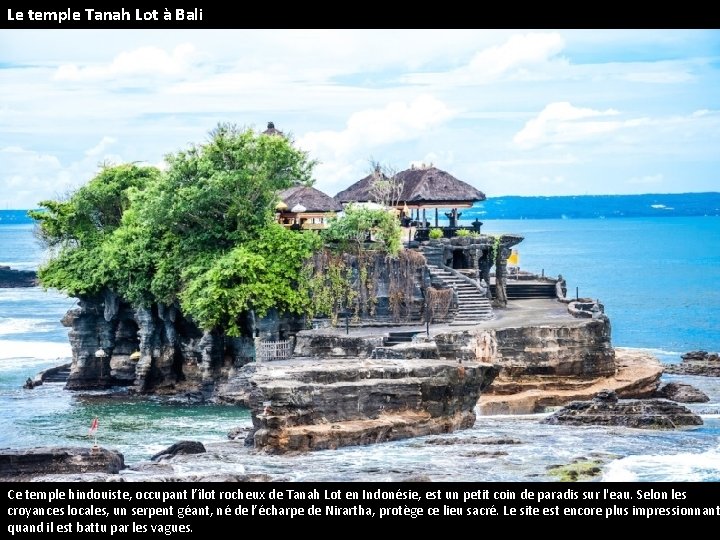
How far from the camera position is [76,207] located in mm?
72750

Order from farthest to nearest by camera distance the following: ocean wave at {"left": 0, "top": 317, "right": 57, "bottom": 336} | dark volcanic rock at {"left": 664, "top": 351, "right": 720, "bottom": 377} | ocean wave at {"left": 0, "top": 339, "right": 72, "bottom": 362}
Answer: ocean wave at {"left": 0, "top": 317, "right": 57, "bottom": 336} → ocean wave at {"left": 0, "top": 339, "right": 72, "bottom": 362} → dark volcanic rock at {"left": 664, "top": 351, "right": 720, "bottom": 377}

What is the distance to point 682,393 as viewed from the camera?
203ft

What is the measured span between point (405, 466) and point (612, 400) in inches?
452

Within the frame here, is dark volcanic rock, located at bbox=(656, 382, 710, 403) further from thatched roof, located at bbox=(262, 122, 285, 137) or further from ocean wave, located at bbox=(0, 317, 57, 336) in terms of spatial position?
ocean wave, located at bbox=(0, 317, 57, 336)

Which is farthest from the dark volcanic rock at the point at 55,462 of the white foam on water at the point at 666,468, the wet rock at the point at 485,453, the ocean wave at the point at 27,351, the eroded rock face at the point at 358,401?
the ocean wave at the point at 27,351

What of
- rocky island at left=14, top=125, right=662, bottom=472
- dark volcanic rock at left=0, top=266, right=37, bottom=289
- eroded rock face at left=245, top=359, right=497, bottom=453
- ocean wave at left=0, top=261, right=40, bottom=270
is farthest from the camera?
ocean wave at left=0, top=261, right=40, bottom=270

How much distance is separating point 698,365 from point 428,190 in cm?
1519

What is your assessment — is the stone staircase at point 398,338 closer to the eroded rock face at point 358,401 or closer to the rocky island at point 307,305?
the rocky island at point 307,305

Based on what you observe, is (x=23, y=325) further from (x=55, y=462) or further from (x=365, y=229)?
(x=55, y=462)

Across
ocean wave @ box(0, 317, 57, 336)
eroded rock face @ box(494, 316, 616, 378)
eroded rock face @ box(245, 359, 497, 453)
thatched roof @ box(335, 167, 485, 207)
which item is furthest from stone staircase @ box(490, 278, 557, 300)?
ocean wave @ box(0, 317, 57, 336)

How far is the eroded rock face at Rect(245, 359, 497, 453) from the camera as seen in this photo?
5084 centimetres

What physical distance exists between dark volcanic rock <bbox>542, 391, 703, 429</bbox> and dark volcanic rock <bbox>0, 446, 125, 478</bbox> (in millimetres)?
16338

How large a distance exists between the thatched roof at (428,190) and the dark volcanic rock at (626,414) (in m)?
14.6
